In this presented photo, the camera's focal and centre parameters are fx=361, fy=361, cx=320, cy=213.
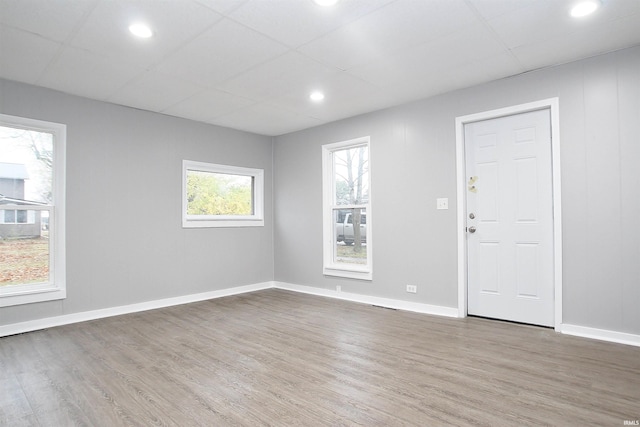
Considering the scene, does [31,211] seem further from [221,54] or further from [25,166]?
[221,54]

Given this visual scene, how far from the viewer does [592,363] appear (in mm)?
2615

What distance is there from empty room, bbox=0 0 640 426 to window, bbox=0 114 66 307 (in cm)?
2

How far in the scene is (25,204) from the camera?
372cm

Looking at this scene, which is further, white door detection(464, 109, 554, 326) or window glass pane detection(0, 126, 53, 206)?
window glass pane detection(0, 126, 53, 206)

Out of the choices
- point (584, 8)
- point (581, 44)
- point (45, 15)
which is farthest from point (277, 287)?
point (584, 8)

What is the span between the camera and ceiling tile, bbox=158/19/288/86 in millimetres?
2715

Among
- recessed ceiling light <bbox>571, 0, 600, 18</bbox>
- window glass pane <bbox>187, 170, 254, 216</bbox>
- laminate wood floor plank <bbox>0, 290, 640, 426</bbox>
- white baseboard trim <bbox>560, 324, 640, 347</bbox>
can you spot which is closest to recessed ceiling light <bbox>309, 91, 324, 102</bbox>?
window glass pane <bbox>187, 170, 254, 216</bbox>

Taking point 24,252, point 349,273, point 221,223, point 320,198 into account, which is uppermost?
point 320,198

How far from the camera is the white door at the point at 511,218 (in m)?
3.46

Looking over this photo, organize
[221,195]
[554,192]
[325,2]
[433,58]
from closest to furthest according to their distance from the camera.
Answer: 1. [325,2]
2. [433,58]
3. [554,192]
4. [221,195]

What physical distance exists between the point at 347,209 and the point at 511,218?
2.12 metres

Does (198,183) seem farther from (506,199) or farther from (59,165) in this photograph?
(506,199)

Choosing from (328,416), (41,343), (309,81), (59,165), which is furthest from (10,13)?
(328,416)

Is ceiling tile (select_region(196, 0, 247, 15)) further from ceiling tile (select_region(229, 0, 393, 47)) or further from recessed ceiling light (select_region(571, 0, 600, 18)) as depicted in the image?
recessed ceiling light (select_region(571, 0, 600, 18))
